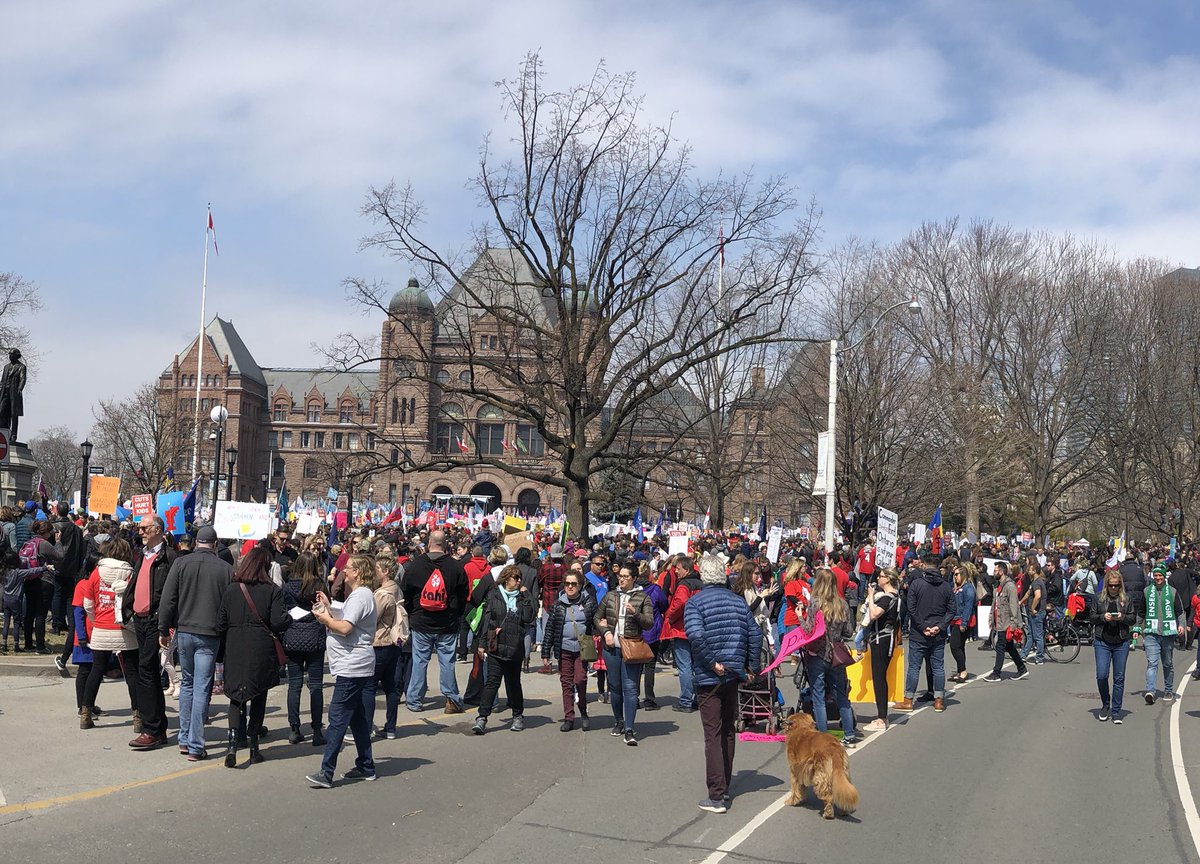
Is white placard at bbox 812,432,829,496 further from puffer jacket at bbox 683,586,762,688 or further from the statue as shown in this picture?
puffer jacket at bbox 683,586,762,688

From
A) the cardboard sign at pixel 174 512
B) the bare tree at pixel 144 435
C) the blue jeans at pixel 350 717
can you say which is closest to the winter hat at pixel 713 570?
the blue jeans at pixel 350 717

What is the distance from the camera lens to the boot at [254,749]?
9.52m

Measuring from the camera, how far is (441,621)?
12297 mm

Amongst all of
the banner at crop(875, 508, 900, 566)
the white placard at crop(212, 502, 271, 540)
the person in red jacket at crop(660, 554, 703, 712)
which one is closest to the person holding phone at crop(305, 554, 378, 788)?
the person in red jacket at crop(660, 554, 703, 712)

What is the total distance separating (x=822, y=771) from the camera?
8.16 metres

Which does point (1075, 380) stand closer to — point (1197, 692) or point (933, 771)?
point (1197, 692)

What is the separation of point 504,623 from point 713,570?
3012 millimetres

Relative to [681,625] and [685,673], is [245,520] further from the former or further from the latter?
[681,625]

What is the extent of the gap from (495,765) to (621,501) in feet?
185

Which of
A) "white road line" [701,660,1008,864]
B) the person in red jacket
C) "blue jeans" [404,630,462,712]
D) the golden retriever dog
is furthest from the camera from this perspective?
the person in red jacket

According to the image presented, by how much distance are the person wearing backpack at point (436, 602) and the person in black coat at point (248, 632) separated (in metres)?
3.00

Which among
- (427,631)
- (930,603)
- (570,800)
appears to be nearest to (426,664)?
(427,631)

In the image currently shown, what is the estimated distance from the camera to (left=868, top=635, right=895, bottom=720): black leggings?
12141 millimetres

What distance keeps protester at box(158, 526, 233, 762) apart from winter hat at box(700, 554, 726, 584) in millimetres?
3784
